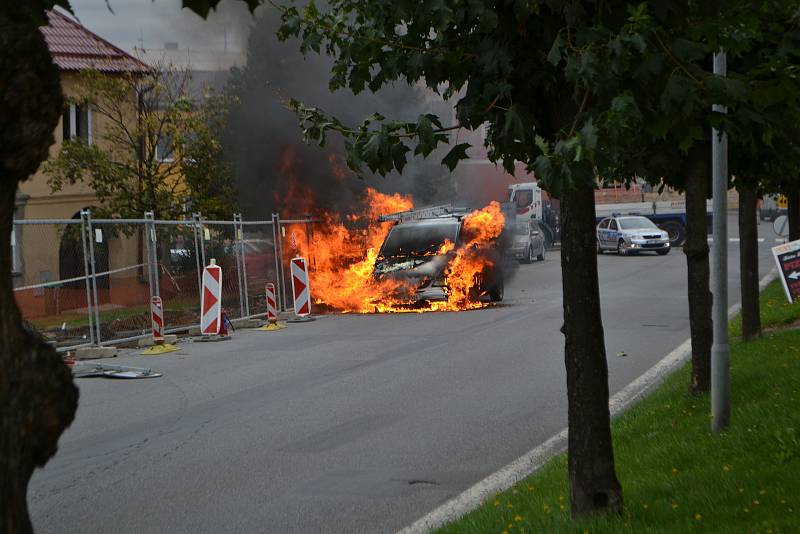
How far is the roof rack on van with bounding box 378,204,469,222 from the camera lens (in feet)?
82.8

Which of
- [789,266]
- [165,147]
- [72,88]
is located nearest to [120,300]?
[165,147]

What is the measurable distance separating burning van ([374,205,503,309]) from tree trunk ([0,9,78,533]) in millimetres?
18481

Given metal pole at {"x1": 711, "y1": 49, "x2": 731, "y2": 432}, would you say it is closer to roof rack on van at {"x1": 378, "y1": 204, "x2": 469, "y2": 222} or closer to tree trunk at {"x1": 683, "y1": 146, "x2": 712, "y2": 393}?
tree trunk at {"x1": 683, "y1": 146, "x2": 712, "y2": 393}

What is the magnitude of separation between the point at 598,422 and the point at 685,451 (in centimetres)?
182

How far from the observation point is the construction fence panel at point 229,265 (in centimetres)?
2134

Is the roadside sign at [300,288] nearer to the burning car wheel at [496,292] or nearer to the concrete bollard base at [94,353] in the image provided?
the burning car wheel at [496,292]

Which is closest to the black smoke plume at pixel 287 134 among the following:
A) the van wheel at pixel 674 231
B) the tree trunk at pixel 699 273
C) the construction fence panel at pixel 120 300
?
the construction fence panel at pixel 120 300

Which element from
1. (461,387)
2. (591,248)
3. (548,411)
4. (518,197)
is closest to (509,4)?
(591,248)

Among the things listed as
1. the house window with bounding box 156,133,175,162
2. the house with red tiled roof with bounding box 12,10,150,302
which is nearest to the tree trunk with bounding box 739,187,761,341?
the house window with bounding box 156,133,175,162

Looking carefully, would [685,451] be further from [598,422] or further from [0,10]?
[0,10]

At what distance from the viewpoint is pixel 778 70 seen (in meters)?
6.02

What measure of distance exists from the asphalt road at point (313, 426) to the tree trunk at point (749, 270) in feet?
4.30

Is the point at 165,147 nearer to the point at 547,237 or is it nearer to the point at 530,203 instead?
the point at 530,203

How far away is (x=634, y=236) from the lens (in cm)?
4284
